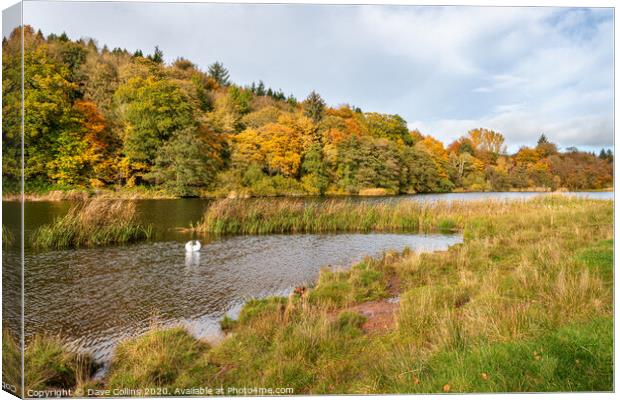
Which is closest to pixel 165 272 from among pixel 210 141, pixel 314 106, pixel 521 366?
pixel 210 141

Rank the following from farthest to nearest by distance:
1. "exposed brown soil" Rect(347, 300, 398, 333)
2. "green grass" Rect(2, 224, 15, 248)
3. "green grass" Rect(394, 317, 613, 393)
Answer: "exposed brown soil" Rect(347, 300, 398, 333) < "green grass" Rect(2, 224, 15, 248) < "green grass" Rect(394, 317, 613, 393)

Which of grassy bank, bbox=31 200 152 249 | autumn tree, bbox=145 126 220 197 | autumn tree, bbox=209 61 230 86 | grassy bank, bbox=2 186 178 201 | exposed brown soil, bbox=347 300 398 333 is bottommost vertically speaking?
exposed brown soil, bbox=347 300 398 333

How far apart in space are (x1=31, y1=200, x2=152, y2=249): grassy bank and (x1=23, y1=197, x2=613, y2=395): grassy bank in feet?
11.0

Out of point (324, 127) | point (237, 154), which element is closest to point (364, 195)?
point (324, 127)

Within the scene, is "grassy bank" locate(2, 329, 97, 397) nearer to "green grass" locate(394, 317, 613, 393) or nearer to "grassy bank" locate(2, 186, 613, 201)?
"grassy bank" locate(2, 186, 613, 201)

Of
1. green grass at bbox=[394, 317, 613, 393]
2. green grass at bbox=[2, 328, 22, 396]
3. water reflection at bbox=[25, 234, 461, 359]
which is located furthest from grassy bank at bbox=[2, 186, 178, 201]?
green grass at bbox=[394, 317, 613, 393]

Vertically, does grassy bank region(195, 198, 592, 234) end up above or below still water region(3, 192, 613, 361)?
above

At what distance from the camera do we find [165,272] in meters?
A: 7.27

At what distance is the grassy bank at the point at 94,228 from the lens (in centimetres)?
718

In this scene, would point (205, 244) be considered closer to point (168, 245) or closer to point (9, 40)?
point (168, 245)

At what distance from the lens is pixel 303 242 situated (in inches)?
396

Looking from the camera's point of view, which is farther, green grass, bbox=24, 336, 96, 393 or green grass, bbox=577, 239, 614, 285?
green grass, bbox=577, 239, 614, 285

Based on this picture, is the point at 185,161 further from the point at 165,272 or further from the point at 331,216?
the point at 331,216

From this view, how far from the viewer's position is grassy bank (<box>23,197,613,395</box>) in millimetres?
3223
